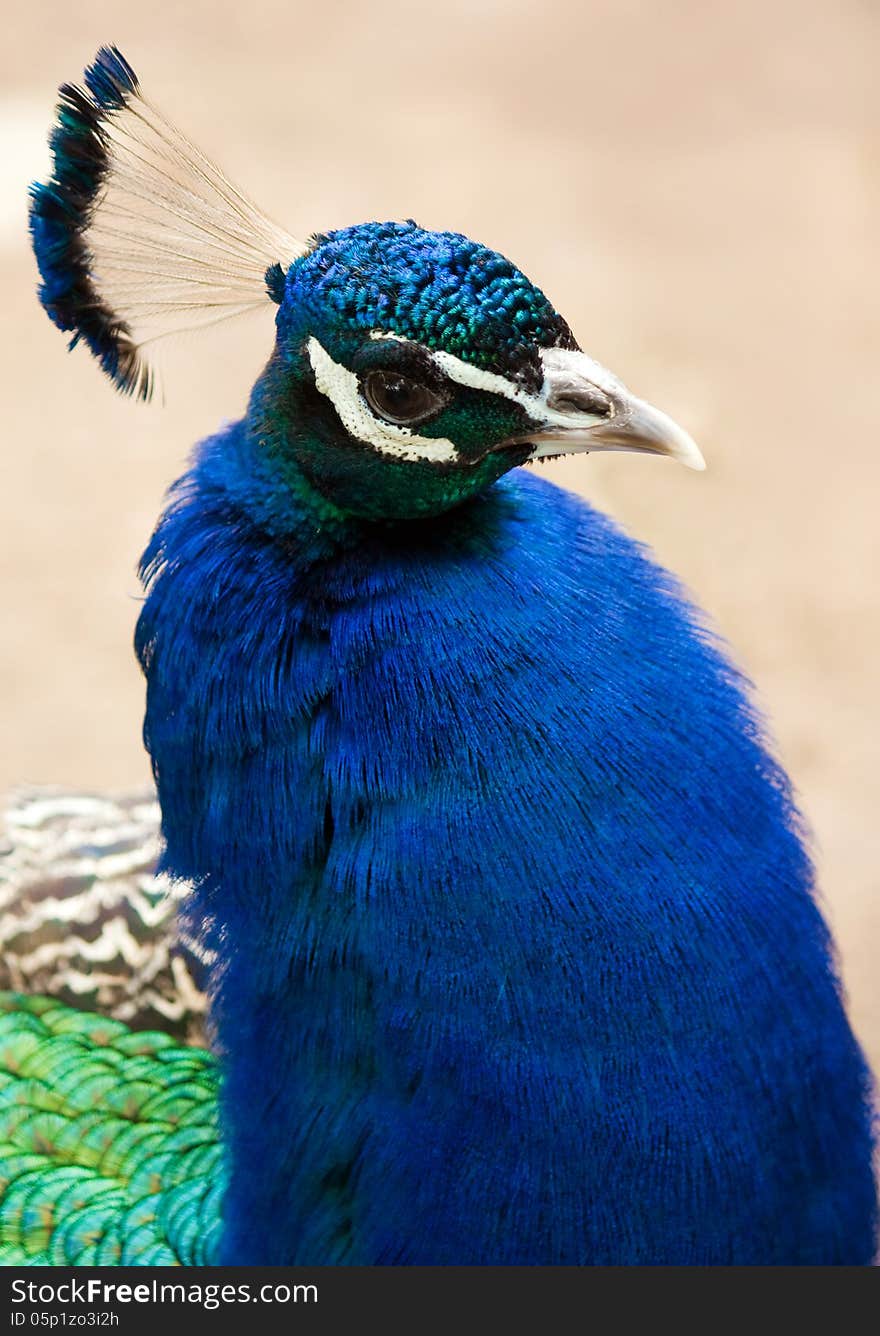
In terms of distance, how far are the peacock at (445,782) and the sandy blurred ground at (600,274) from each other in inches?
49.5

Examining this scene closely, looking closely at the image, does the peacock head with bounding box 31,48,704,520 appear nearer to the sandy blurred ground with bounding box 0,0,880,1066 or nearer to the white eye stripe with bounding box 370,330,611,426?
the white eye stripe with bounding box 370,330,611,426

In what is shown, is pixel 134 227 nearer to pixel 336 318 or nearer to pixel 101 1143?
pixel 336 318

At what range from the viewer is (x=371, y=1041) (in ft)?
4.77

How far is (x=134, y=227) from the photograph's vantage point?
1.46 meters

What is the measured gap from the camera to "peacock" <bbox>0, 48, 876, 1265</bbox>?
1.37 m

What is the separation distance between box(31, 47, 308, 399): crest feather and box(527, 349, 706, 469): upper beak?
10.9 inches

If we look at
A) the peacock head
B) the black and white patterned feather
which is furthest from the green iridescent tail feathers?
the peacock head

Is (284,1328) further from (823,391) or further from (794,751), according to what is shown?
(823,391)

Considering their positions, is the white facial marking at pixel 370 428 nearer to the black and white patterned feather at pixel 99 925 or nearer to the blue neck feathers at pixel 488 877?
the blue neck feathers at pixel 488 877

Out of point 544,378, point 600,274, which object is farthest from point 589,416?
point 600,274

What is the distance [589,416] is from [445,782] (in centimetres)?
34

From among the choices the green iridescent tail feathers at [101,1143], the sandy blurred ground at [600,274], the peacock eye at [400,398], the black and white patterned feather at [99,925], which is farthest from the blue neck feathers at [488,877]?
the sandy blurred ground at [600,274]

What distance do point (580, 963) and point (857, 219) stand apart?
3.04 metres

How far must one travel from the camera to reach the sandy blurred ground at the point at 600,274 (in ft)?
10.6
